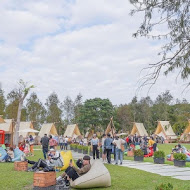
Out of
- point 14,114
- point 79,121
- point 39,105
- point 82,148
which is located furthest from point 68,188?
point 39,105

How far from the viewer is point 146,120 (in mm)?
58062

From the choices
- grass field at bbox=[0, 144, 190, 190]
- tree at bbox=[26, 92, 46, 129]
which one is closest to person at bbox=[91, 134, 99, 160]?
grass field at bbox=[0, 144, 190, 190]

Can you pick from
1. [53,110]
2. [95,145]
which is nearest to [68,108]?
[53,110]

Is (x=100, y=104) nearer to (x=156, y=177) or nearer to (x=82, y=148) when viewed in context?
(x=82, y=148)

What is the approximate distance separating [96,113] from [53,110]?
784 cm

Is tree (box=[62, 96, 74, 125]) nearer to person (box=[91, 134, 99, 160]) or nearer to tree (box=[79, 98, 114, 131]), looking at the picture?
tree (box=[79, 98, 114, 131])

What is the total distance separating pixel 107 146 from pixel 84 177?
6.10m

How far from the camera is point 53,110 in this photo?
54.8 m

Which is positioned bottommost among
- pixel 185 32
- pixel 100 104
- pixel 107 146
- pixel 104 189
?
pixel 104 189

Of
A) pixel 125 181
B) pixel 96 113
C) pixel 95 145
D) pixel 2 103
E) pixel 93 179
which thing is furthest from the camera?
pixel 96 113

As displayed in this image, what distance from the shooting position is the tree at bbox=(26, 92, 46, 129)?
5491cm

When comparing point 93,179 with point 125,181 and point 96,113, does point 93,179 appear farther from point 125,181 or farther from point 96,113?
point 96,113

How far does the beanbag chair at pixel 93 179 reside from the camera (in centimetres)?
793

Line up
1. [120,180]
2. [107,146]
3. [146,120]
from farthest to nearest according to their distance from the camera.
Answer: [146,120] → [107,146] → [120,180]
